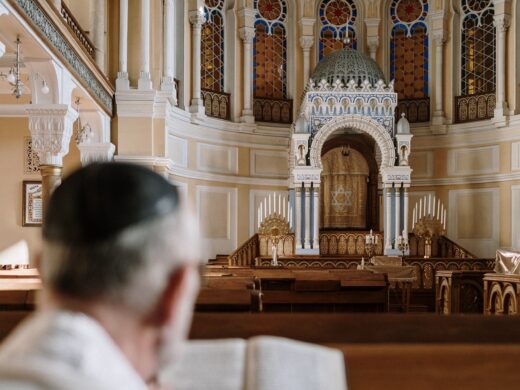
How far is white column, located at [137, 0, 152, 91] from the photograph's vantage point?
12070 millimetres

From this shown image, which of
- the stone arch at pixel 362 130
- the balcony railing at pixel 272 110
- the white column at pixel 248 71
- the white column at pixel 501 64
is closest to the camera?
the stone arch at pixel 362 130

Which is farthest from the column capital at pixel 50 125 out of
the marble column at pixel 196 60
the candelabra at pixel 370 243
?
the candelabra at pixel 370 243

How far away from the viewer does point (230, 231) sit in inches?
656

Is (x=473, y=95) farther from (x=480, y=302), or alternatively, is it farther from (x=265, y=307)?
(x=265, y=307)

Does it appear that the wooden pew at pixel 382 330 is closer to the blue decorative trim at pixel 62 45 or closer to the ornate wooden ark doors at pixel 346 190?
the blue decorative trim at pixel 62 45

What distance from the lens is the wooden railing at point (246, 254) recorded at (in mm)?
14242

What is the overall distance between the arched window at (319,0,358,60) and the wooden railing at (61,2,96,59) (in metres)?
8.80

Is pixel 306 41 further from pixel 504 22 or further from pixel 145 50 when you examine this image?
pixel 145 50

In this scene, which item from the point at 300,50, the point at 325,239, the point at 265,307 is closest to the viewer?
the point at 265,307

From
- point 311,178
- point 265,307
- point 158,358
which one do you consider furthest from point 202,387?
point 311,178

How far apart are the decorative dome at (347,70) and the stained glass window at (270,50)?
242 cm

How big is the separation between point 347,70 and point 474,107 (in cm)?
378

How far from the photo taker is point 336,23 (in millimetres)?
18500

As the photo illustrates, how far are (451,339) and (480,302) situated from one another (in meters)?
9.30
